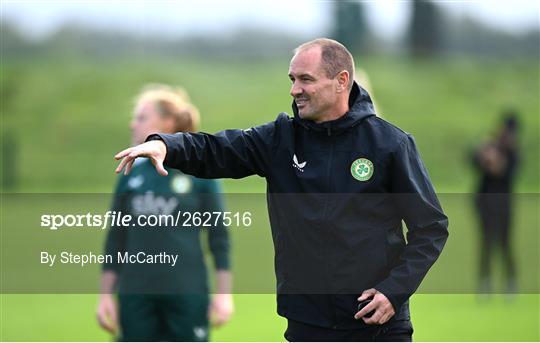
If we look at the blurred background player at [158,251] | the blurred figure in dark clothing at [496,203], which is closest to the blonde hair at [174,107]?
the blurred background player at [158,251]

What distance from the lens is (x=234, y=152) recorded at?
496 cm

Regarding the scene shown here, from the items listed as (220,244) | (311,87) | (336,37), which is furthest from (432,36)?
(311,87)

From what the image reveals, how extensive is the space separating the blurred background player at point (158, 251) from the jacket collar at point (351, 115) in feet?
5.60

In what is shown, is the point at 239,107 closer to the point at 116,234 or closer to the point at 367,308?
the point at 116,234

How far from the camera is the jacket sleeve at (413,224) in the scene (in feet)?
15.4

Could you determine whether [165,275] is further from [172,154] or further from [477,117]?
[477,117]

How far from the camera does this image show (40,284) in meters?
7.23

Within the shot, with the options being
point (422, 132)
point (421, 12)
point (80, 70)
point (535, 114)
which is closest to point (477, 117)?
point (535, 114)

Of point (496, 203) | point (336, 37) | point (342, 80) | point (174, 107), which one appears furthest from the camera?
point (336, 37)

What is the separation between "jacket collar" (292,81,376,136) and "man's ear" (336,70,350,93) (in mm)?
78

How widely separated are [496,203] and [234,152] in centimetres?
834

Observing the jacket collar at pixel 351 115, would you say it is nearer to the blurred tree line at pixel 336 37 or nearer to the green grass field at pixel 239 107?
the green grass field at pixel 239 107

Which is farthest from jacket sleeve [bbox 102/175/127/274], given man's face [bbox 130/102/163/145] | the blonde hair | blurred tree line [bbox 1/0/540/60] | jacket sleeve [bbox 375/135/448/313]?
blurred tree line [bbox 1/0/540/60]

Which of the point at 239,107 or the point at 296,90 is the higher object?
the point at 296,90
